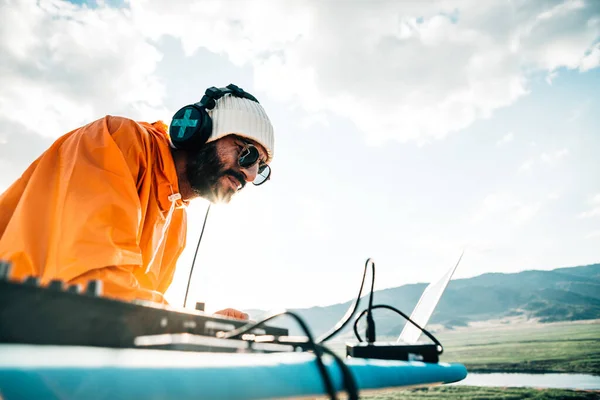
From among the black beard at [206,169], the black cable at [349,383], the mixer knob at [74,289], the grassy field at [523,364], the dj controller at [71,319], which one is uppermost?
the black beard at [206,169]

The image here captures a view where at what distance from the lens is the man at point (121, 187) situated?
3.82 feet

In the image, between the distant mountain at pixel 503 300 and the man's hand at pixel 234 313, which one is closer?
the man's hand at pixel 234 313

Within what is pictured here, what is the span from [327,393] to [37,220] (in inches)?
53.5

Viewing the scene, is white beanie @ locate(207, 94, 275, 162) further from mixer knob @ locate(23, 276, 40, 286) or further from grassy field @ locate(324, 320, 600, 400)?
grassy field @ locate(324, 320, 600, 400)

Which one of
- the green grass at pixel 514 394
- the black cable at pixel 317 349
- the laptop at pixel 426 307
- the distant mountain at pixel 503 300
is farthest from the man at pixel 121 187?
the distant mountain at pixel 503 300

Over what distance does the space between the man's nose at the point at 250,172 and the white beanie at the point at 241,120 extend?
172mm

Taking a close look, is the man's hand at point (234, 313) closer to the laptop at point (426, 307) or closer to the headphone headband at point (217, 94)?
the laptop at point (426, 307)

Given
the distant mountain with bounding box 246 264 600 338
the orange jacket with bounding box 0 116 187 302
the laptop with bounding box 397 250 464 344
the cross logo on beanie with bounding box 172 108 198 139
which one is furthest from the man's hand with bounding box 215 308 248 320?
the distant mountain with bounding box 246 264 600 338

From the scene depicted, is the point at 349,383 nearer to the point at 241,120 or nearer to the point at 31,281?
the point at 31,281

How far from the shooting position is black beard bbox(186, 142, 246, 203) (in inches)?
99.0

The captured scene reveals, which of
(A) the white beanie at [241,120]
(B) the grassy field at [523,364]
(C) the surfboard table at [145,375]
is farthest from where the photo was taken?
(B) the grassy field at [523,364]

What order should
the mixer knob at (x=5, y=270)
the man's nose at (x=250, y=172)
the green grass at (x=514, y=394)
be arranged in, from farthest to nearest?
the green grass at (x=514, y=394) → the man's nose at (x=250, y=172) → the mixer knob at (x=5, y=270)

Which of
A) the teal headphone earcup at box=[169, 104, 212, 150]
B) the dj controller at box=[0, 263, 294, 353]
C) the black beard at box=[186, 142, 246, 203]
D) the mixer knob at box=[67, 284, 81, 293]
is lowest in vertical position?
the dj controller at box=[0, 263, 294, 353]

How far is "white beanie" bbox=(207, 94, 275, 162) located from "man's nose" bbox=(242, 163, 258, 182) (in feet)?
0.56
